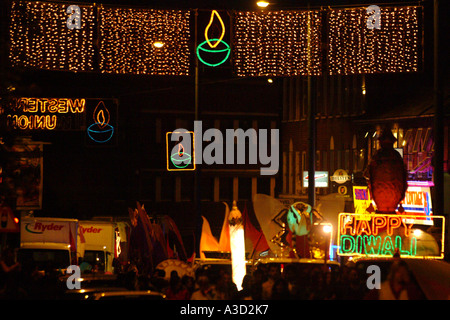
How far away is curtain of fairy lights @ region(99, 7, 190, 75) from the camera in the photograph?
1747cm

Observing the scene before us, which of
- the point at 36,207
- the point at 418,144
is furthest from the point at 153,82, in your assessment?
the point at 36,207

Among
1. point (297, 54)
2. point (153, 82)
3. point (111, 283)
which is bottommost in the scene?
point (111, 283)

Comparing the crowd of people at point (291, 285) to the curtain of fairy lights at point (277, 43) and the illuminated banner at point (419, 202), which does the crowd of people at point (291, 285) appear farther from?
the illuminated banner at point (419, 202)

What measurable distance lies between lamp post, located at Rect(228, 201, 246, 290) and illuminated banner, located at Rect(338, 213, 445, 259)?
8.12ft

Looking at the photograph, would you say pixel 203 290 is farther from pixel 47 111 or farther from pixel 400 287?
pixel 47 111

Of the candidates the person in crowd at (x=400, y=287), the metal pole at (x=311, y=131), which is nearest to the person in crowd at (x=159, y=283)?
the person in crowd at (x=400, y=287)

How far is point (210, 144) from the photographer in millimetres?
57250

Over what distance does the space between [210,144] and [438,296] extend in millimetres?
44016

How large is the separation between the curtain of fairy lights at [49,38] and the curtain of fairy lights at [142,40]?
0.31 meters

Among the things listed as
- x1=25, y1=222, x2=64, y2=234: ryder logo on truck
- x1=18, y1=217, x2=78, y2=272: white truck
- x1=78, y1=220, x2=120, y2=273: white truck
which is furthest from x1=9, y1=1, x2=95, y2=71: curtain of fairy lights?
x1=78, y1=220, x2=120, y2=273: white truck

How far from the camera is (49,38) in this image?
57.1ft

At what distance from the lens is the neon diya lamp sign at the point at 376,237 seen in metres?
17.2
